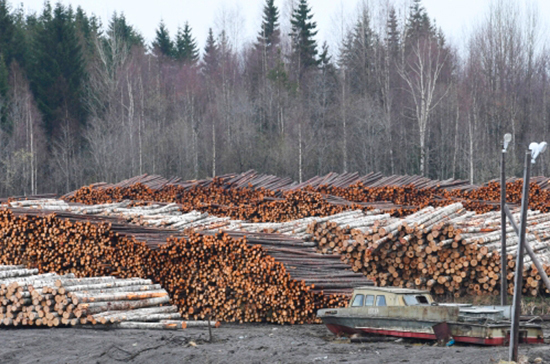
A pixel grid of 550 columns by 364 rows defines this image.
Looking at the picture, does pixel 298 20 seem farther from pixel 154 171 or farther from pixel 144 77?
pixel 154 171

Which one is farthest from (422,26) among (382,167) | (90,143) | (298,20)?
(90,143)

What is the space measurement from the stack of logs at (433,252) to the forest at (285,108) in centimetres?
2475

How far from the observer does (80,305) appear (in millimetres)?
13375

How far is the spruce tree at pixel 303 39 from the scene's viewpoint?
55.8 meters

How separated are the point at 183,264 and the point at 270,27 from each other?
4669 cm

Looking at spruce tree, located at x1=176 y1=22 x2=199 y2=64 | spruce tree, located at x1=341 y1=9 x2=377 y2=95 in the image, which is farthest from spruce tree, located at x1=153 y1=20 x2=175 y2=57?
spruce tree, located at x1=341 y1=9 x2=377 y2=95

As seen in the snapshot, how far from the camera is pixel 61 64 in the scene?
169ft

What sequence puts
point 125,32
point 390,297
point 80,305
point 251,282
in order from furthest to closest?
point 125,32 < point 251,282 < point 80,305 < point 390,297

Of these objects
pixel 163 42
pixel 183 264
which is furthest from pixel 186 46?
pixel 183 264

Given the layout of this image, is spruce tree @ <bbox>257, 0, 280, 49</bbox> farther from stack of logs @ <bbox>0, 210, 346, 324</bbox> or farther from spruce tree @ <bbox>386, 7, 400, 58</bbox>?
stack of logs @ <bbox>0, 210, 346, 324</bbox>

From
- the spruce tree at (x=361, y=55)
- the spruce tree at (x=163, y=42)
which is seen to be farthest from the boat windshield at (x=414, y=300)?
the spruce tree at (x=163, y=42)

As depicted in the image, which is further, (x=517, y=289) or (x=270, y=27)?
(x=270, y=27)

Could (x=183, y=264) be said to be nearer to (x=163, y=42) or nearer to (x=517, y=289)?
(x=517, y=289)

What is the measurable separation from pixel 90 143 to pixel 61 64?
6994 mm
